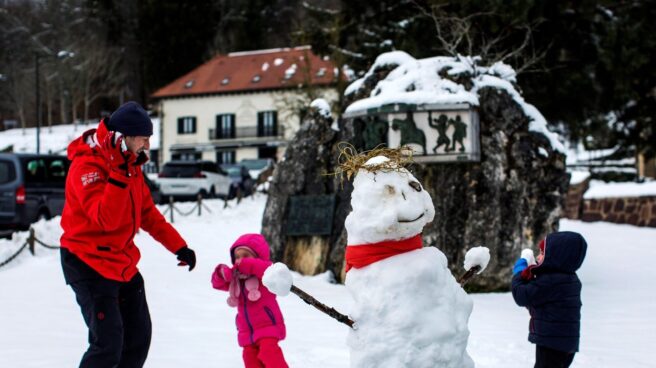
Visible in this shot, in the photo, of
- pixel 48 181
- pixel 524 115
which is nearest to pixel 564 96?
pixel 524 115

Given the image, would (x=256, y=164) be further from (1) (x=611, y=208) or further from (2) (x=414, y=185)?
(2) (x=414, y=185)

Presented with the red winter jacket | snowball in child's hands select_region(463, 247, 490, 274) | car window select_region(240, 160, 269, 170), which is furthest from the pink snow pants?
car window select_region(240, 160, 269, 170)

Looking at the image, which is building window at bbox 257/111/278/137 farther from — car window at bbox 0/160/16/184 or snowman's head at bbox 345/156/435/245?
snowman's head at bbox 345/156/435/245

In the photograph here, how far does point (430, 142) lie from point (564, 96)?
6781 millimetres

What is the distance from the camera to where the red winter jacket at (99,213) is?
384 cm

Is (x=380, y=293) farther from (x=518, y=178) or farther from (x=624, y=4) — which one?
(x=624, y=4)

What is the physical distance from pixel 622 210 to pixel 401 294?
1532 centimetres

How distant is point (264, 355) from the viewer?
4.79m

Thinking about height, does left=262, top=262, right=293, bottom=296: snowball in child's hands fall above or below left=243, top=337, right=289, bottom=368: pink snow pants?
above

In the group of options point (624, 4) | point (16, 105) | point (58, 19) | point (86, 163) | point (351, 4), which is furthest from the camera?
point (58, 19)

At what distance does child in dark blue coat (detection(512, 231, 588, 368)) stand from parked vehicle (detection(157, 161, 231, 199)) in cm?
1888

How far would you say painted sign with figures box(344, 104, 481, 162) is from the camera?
359 inches

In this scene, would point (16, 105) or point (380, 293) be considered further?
point (16, 105)

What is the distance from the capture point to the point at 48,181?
1316 centimetres
